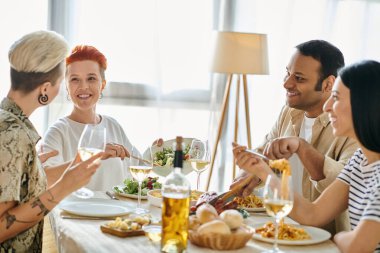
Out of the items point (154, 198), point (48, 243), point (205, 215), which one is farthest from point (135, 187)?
point (48, 243)

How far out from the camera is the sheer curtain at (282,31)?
16.8 ft

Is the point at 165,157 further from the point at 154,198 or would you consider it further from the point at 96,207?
the point at 96,207

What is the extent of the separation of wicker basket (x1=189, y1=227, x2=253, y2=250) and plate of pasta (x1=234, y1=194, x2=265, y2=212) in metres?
0.54

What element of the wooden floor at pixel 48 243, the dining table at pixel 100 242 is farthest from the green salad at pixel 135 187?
the wooden floor at pixel 48 243

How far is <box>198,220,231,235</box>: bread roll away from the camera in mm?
1806

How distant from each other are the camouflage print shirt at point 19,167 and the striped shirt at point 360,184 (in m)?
1.07

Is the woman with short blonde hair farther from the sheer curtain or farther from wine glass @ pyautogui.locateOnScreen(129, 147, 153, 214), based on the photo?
the sheer curtain

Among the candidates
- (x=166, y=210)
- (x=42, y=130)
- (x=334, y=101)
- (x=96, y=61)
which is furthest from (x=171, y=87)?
(x=166, y=210)

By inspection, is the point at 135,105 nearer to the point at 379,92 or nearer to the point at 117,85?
the point at 117,85

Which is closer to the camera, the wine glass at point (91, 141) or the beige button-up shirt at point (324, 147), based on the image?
the wine glass at point (91, 141)

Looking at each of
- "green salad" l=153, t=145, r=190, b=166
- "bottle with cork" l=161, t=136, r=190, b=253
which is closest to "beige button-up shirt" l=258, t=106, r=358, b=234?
"green salad" l=153, t=145, r=190, b=166

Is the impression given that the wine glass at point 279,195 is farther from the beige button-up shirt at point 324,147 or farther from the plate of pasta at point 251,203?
the beige button-up shirt at point 324,147

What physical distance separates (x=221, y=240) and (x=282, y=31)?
142 inches

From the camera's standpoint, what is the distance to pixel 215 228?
1.81m
